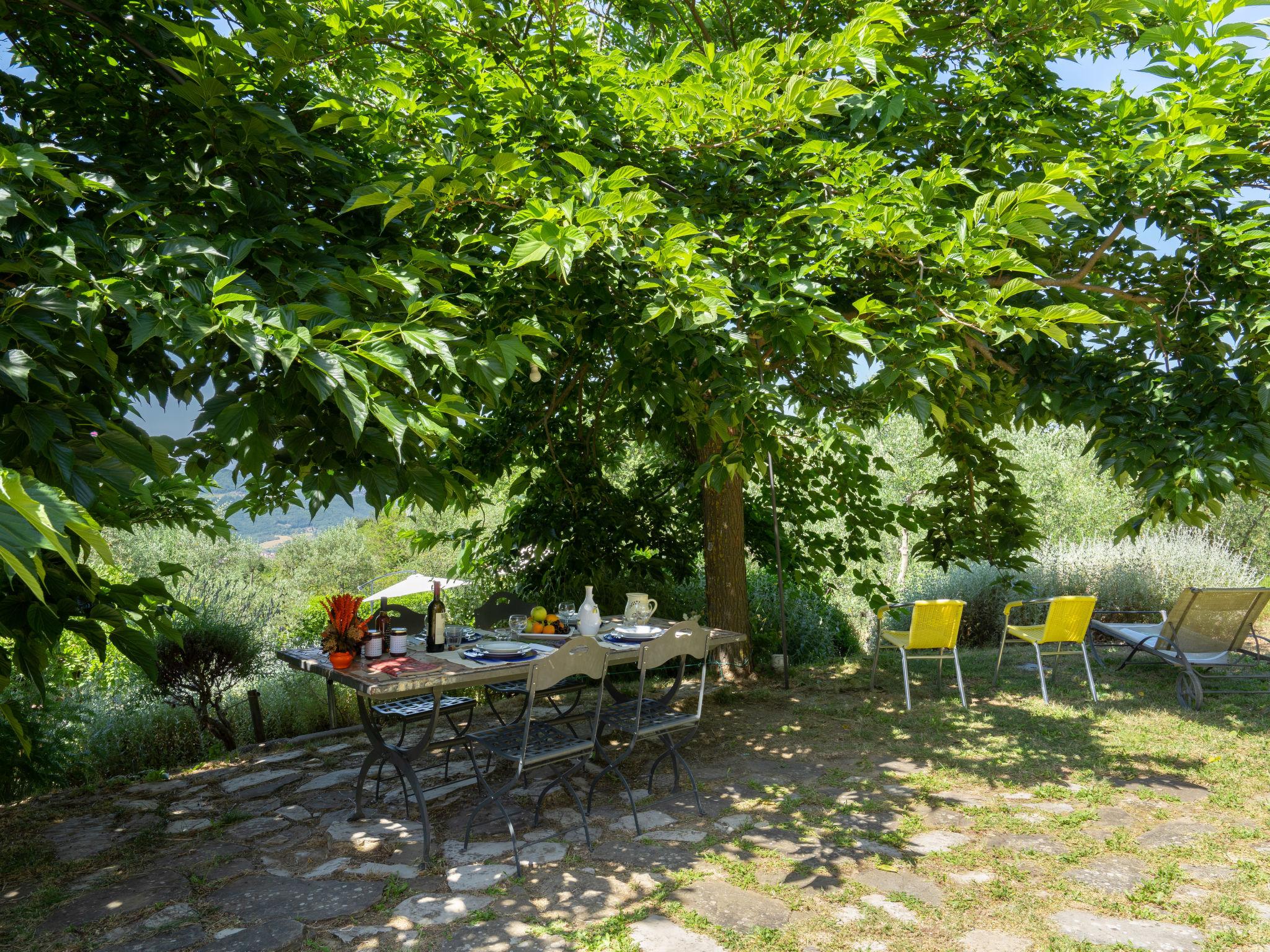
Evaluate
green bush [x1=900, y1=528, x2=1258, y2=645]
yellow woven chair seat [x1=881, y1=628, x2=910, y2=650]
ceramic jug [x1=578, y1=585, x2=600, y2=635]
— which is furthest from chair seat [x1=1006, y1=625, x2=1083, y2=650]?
ceramic jug [x1=578, y1=585, x2=600, y2=635]

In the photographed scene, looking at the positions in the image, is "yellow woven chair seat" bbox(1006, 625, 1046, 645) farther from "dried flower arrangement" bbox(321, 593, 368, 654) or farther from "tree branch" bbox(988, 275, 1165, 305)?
"dried flower arrangement" bbox(321, 593, 368, 654)

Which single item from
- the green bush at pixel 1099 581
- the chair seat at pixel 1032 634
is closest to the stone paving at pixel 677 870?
the chair seat at pixel 1032 634

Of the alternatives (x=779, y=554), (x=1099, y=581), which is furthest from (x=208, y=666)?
(x=1099, y=581)

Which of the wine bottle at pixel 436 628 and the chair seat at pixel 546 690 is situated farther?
the chair seat at pixel 546 690

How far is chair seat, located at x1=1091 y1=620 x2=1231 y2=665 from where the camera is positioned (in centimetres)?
577

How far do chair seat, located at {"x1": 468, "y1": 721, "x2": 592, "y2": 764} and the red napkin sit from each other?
1.20ft

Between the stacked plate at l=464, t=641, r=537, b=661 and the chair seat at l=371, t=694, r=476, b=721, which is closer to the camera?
the stacked plate at l=464, t=641, r=537, b=661

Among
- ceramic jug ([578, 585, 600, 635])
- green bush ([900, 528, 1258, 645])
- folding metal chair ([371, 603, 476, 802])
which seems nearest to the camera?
folding metal chair ([371, 603, 476, 802])

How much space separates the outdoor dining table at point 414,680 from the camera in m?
3.35

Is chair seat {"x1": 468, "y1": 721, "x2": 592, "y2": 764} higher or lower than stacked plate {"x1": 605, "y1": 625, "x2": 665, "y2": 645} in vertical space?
lower

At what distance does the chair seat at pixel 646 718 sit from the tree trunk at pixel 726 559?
84.9 inches

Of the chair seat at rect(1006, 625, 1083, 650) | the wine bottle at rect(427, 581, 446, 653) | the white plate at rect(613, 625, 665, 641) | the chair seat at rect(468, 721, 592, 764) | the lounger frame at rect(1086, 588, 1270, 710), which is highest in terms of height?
the wine bottle at rect(427, 581, 446, 653)

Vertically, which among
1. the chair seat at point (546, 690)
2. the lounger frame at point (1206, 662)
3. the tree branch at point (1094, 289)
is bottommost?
the lounger frame at point (1206, 662)

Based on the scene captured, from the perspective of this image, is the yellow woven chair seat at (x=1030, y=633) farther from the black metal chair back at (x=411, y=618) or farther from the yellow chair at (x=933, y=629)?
the black metal chair back at (x=411, y=618)
